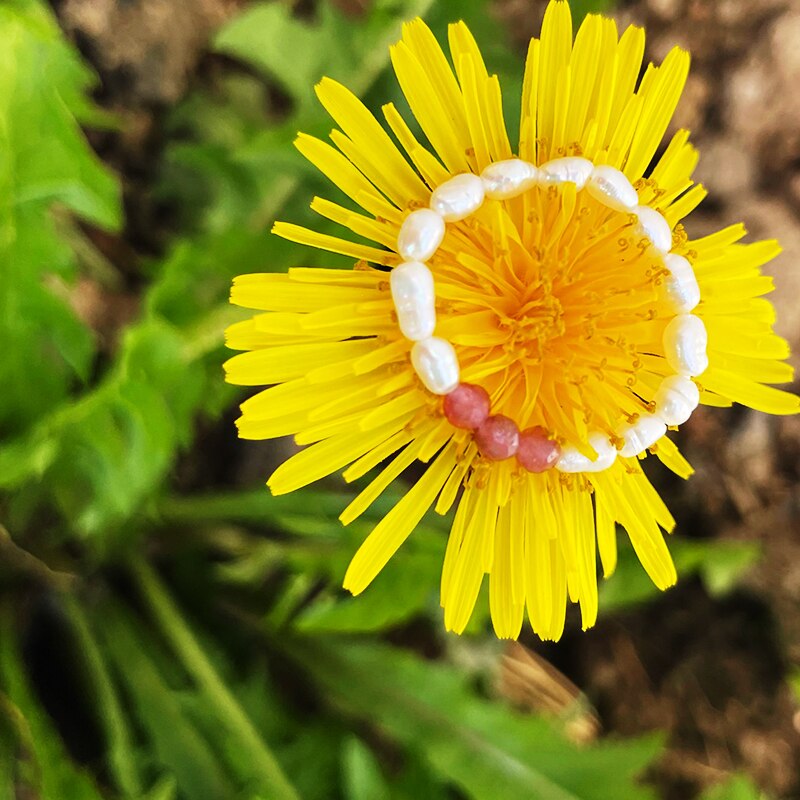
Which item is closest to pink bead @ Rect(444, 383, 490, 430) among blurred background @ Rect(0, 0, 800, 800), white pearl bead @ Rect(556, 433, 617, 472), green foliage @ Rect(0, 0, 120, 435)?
white pearl bead @ Rect(556, 433, 617, 472)

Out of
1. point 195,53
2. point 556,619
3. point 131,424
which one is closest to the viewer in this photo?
point 556,619

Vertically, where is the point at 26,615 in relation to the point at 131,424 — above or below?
below

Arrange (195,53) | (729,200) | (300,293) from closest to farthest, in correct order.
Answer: (300,293)
(195,53)
(729,200)

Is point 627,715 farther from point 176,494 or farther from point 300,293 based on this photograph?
point 300,293

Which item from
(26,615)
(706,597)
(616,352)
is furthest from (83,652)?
(706,597)

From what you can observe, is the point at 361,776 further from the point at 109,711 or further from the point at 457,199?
the point at 457,199

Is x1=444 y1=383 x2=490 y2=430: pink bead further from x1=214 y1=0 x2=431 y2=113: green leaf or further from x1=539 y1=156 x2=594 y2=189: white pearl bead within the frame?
x1=214 y1=0 x2=431 y2=113: green leaf
